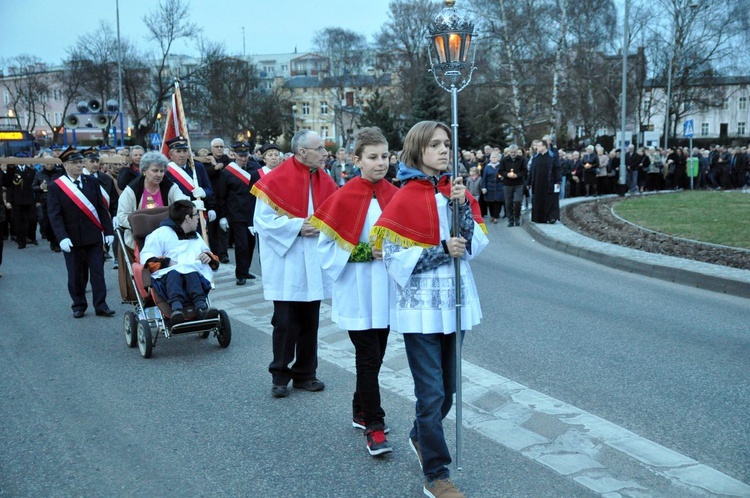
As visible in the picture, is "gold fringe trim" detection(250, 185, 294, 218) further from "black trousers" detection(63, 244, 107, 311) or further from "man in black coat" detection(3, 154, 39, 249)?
"man in black coat" detection(3, 154, 39, 249)

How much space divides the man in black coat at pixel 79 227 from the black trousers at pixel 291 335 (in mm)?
4214

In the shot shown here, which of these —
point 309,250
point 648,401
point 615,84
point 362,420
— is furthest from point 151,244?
point 615,84

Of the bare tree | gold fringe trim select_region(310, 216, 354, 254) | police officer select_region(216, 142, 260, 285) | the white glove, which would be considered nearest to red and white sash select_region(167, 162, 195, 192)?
police officer select_region(216, 142, 260, 285)

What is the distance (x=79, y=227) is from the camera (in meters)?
9.58

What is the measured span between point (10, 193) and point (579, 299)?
44.1 ft

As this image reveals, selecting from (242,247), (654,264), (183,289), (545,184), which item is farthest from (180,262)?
(545,184)

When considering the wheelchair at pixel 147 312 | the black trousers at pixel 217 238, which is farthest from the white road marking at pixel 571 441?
the black trousers at pixel 217 238

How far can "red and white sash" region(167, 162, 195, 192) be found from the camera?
10.3 m

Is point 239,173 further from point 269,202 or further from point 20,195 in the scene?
point 20,195

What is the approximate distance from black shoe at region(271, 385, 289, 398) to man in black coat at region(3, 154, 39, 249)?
13.4 m

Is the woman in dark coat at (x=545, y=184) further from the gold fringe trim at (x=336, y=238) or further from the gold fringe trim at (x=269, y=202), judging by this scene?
the gold fringe trim at (x=336, y=238)

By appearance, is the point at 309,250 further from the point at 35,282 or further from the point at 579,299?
the point at 35,282

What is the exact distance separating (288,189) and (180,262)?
7.67 feet

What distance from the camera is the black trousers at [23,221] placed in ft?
57.4
